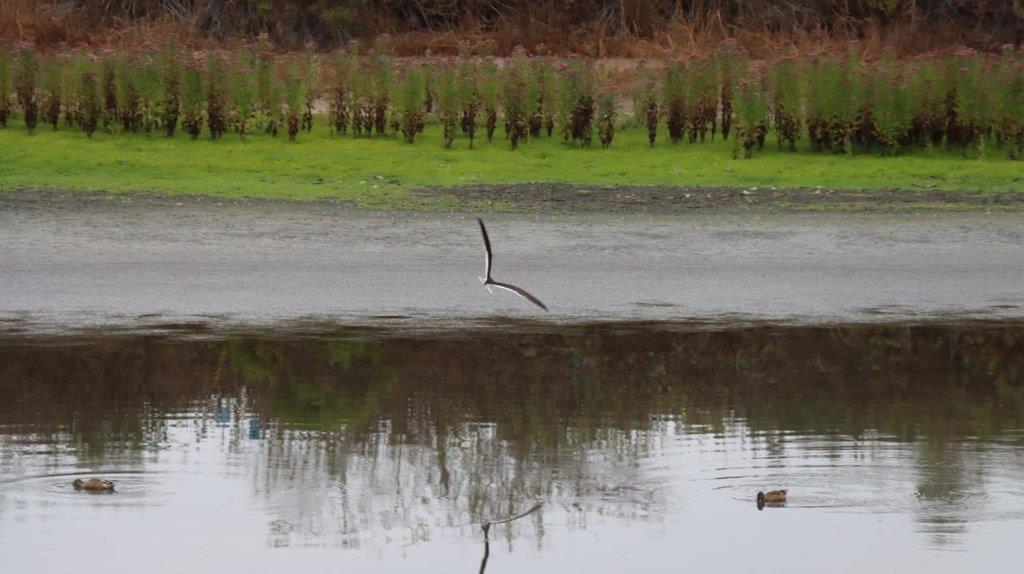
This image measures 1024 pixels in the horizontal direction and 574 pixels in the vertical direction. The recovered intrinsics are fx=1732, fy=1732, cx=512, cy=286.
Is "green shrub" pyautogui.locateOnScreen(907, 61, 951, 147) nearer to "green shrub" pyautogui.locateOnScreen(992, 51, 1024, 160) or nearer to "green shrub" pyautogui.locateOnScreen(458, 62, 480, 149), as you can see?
"green shrub" pyautogui.locateOnScreen(992, 51, 1024, 160)

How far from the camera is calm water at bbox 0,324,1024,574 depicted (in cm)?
631

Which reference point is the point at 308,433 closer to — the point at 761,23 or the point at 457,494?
the point at 457,494

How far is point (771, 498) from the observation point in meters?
6.93

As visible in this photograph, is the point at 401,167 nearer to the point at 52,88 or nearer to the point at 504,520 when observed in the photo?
the point at 52,88

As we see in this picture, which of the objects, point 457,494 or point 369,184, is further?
point 369,184

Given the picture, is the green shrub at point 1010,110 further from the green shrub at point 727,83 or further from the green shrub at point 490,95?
the green shrub at point 490,95

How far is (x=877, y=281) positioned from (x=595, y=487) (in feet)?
20.7

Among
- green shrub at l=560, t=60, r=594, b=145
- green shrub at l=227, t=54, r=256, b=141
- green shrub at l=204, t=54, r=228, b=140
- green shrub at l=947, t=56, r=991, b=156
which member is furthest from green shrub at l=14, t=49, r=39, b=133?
green shrub at l=947, t=56, r=991, b=156

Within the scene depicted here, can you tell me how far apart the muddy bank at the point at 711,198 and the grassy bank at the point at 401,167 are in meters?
0.31

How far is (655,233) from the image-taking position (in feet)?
48.2

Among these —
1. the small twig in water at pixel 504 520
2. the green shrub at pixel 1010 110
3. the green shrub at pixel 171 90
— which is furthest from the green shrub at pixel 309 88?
the small twig in water at pixel 504 520

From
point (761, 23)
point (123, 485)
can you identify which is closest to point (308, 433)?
point (123, 485)

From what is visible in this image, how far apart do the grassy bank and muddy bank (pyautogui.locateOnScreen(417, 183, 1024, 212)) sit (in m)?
0.31

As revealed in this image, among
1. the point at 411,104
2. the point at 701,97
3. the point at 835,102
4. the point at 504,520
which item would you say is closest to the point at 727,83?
the point at 701,97
